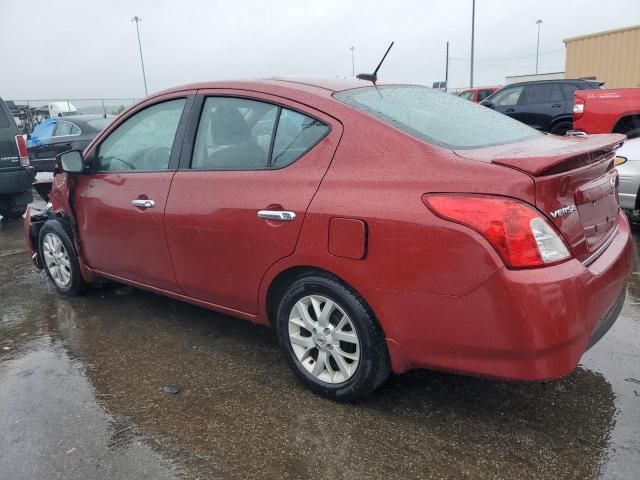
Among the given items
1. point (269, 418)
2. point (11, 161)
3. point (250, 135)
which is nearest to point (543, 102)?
point (11, 161)

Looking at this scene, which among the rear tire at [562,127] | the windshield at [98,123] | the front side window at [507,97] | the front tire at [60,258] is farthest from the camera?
the front side window at [507,97]

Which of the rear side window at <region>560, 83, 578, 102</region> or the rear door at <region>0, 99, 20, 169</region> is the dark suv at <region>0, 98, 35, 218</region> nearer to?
the rear door at <region>0, 99, 20, 169</region>

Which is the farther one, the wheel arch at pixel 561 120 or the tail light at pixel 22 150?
the wheel arch at pixel 561 120

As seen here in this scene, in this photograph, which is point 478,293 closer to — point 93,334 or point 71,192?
point 93,334

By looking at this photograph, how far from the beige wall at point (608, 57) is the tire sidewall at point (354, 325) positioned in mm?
16891

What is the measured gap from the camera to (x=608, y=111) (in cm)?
944

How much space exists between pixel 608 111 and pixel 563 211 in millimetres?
8525

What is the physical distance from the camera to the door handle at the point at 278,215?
103 inches

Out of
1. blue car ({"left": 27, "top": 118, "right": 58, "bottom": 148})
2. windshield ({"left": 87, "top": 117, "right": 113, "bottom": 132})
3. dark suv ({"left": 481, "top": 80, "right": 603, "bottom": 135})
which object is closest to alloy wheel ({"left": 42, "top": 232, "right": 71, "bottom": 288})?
windshield ({"left": 87, "top": 117, "right": 113, "bottom": 132})

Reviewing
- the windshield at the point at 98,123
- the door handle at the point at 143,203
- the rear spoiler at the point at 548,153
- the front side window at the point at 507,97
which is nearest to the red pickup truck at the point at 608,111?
the front side window at the point at 507,97

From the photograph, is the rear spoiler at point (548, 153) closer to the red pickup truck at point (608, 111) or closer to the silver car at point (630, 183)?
the silver car at point (630, 183)

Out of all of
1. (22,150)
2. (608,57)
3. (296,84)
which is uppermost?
(608,57)

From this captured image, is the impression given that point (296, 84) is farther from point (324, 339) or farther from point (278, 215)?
point (324, 339)

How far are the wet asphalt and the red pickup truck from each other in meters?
6.94
